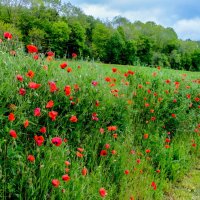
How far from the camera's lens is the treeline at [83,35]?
37.0m

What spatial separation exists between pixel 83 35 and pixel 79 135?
47.9 metres

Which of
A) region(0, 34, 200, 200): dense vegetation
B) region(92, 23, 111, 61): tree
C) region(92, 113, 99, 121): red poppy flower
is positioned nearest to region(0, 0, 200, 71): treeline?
region(92, 23, 111, 61): tree

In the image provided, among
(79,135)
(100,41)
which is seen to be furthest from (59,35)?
(79,135)

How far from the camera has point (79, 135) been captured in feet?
10.5

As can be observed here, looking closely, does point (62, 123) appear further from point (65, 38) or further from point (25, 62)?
point (65, 38)

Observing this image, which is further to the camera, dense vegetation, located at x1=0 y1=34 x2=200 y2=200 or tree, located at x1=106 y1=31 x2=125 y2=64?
tree, located at x1=106 y1=31 x2=125 y2=64

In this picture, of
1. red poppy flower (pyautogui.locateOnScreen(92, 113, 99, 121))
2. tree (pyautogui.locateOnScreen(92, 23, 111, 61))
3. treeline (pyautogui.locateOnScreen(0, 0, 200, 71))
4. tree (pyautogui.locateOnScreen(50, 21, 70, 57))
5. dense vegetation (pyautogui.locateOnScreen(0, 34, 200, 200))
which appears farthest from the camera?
tree (pyautogui.locateOnScreen(92, 23, 111, 61))

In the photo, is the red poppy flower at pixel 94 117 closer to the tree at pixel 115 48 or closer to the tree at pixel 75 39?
the tree at pixel 75 39

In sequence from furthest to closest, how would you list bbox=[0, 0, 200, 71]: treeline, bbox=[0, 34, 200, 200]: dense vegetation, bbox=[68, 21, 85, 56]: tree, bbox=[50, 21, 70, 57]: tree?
1. bbox=[68, 21, 85, 56]: tree
2. bbox=[50, 21, 70, 57]: tree
3. bbox=[0, 0, 200, 71]: treeline
4. bbox=[0, 34, 200, 200]: dense vegetation

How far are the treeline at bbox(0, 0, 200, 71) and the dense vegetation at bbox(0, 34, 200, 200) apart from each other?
2218cm

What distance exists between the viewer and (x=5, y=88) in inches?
101

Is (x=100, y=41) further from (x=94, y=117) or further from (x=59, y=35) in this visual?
(x=94, y=117)

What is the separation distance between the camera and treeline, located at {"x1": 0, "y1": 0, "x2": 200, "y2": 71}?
37.0m

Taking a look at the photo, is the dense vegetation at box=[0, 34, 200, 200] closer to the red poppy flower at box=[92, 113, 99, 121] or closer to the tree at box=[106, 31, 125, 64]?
the red poppy flower at box=[92, 113, 99, 121]
